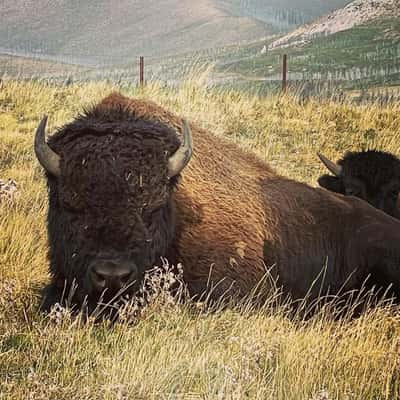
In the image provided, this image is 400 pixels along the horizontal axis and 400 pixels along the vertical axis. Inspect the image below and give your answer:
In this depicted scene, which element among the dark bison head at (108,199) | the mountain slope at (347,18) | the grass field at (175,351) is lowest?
the grass field at (175,351)

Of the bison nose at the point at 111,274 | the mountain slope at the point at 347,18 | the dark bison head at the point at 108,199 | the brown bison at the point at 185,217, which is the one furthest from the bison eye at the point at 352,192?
the mountain slope at the point at 347,18

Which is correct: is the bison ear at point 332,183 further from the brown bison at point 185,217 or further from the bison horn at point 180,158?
the bison horn at point 180,158

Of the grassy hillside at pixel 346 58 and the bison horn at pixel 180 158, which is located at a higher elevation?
the bison horn at pixel 180 158

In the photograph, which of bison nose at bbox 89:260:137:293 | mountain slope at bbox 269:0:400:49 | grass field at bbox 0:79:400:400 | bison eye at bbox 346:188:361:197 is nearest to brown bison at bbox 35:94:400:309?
bison nose at bbox 89:260:137:293

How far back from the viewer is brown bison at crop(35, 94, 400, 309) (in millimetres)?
4121

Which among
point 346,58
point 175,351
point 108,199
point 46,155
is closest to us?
point 175,351

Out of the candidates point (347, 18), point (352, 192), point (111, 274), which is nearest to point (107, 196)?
point (111, 274)

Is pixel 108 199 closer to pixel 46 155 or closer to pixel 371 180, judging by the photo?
pixel 46 155

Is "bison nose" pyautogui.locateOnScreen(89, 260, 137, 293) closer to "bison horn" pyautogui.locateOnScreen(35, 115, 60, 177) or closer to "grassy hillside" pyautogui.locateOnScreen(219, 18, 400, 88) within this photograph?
"bison horn" pyautogui.locateOnScreen(35, 115, 60, 177)

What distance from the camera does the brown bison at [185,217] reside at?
4.12m

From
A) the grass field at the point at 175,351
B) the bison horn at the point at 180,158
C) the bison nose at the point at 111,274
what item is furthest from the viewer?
the bison horn at the point at 180,158

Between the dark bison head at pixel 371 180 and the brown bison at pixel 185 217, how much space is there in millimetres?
1835

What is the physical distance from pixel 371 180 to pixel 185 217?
3903 mm

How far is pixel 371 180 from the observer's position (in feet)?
27.3
